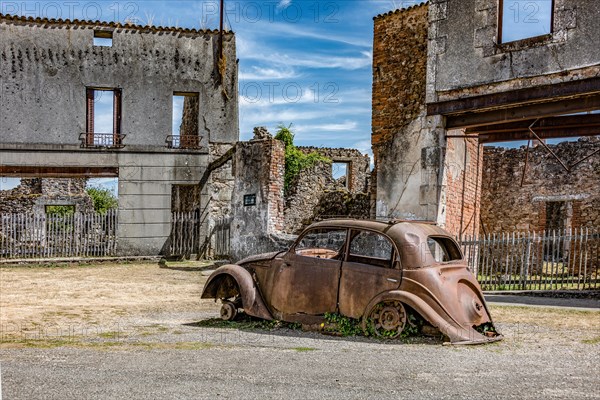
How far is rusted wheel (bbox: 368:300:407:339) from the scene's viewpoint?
6953mm

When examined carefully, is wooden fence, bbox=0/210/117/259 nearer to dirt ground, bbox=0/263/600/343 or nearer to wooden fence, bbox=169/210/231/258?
wooden fence, bbox=169/210/231/258

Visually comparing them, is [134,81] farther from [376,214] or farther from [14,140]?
[376,214]

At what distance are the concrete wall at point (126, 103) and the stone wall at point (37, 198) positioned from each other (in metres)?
6.51

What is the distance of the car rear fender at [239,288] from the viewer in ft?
26.1

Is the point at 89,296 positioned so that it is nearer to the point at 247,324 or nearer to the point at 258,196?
the point at 247,324

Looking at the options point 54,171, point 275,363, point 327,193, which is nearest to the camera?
point 275,363

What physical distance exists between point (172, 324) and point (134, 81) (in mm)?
16200

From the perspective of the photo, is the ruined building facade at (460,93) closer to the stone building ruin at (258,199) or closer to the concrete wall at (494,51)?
the concrete wall at (494,51)

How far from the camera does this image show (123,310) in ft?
Result: 33.1

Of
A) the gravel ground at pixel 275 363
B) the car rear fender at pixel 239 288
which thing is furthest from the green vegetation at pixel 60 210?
the car rear fender at pixel 239 288

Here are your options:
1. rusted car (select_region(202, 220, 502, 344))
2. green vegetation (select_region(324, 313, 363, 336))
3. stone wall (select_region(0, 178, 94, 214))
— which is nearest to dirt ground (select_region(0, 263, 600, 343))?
rusted car (select_region(202, 220, 502, 344))

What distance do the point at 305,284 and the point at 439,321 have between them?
174cm

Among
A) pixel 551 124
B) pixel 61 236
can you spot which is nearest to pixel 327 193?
pixel 61 236

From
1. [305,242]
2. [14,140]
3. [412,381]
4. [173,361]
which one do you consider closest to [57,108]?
[14,140]
